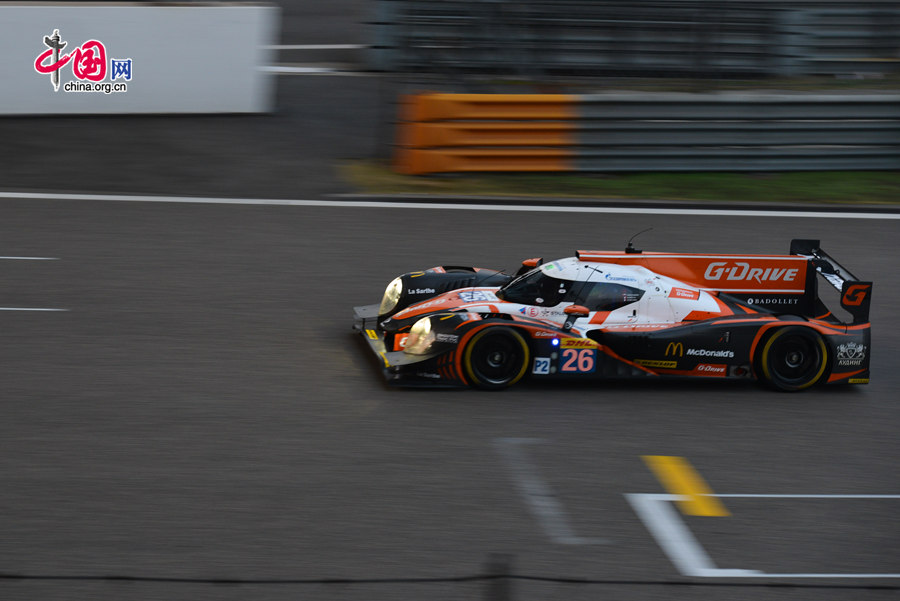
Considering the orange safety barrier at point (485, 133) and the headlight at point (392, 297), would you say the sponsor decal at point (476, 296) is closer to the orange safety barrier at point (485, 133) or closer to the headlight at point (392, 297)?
the headlight at point (392, 297)

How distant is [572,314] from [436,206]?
6.32 meters

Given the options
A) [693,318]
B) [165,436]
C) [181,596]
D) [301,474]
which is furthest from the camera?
[693,318]

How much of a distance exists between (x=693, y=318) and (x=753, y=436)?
1.26m

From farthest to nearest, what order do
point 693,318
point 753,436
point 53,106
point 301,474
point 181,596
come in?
point 53,106
point 693,318
point 753,436
point 301,474
point 181,596

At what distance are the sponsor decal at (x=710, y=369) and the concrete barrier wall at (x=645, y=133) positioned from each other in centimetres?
759

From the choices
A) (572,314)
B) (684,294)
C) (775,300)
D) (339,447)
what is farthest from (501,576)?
(775,300)

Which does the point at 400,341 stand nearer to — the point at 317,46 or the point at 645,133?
the point at 645,133

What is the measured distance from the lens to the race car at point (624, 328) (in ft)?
27.9

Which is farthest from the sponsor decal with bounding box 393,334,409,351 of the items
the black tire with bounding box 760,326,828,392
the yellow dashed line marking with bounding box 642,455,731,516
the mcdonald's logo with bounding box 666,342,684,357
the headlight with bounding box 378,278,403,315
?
the black tire with bounding box 760,326,828,392

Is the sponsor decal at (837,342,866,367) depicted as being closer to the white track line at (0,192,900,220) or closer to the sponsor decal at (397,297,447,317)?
the sponsor decal at (397,297,447,317)

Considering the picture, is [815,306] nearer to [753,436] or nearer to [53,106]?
[753,436]

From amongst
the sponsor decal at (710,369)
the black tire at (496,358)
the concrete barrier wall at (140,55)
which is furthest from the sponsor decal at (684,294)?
the concrete barrier wall at (140,55)

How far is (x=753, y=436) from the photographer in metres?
8.01

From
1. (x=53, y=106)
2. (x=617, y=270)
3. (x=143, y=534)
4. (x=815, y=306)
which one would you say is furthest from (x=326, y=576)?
(x=53, y=106)
